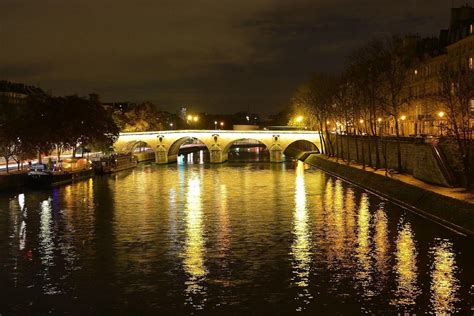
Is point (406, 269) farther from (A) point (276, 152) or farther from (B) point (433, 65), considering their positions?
(A) point (276, 152)

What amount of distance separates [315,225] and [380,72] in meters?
29.8

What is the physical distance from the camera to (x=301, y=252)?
34.3 meters

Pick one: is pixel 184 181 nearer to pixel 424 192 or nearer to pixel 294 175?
pixel 294 175

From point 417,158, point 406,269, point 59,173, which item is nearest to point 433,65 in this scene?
point 417,158

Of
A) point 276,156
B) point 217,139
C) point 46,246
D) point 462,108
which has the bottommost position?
point 46,246

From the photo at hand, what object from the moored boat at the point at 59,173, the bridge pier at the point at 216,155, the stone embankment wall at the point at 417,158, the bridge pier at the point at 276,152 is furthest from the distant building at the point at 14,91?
the stone embankment wall at the point at 417,158

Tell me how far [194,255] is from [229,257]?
6.04 ft

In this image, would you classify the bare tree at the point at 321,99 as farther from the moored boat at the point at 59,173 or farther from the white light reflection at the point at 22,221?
the white light reflection at the point at 22,221

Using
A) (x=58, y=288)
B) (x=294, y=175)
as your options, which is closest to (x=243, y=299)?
(x=58, y=288)

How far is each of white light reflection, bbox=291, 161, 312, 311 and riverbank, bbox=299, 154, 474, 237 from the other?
7.28m

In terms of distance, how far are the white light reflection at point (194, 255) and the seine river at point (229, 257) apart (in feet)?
0.20

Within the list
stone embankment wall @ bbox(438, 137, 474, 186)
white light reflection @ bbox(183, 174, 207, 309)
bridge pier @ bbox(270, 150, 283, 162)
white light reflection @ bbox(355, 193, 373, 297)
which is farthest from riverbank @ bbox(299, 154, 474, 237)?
bridge pier @ bbox(270, 150, 283, 162)

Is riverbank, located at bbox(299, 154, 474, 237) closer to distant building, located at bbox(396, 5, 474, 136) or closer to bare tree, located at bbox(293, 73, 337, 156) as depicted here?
distant building, located at bbox(396, 5, 474, 136)

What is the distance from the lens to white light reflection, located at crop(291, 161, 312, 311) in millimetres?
26766
